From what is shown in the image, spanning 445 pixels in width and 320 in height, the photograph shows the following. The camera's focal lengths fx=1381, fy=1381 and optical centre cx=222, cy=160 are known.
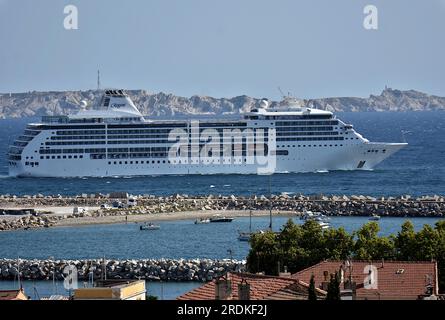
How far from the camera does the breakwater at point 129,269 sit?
33.9m

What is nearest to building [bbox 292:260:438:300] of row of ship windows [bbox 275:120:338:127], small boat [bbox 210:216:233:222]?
small boat [bbox 210:216:233:222]

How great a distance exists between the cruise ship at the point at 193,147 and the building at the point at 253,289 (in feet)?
191

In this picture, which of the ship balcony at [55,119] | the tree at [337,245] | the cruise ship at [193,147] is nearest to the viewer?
the tree at [337,245]

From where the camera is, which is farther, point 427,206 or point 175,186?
point 175,186

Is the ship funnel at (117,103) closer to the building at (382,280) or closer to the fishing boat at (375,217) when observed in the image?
the fishing boat at (375,217)

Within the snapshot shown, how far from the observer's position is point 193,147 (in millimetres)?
76812

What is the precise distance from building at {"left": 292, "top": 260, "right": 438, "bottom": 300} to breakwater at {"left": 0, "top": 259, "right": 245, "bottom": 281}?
46.1 ft

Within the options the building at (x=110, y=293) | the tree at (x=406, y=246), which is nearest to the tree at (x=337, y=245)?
the tree at (x=406, y=246)

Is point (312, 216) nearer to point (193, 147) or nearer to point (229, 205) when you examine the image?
point (229, 205)

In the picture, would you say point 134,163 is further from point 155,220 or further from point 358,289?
point 358,289

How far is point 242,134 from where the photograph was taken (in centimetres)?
7719

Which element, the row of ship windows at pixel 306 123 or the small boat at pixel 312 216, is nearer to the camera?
the small boat at pixel 312 216
